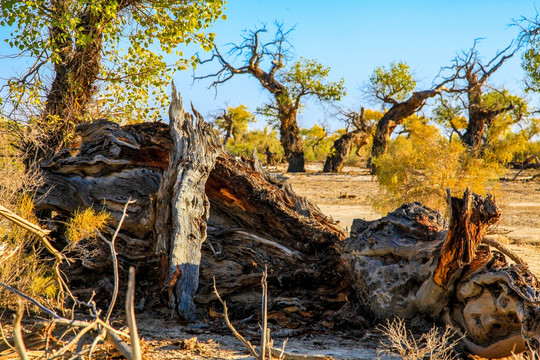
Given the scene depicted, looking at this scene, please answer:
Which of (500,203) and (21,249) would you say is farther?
(500,203)

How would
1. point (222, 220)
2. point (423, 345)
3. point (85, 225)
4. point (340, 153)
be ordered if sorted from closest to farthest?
point (423, 345) < point (85, 225) < point (222, 220) < point (340, 153)

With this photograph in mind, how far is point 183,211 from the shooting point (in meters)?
5.10

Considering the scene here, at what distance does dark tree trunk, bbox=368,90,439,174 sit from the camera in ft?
84.2

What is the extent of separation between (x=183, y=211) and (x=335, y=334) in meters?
1.94

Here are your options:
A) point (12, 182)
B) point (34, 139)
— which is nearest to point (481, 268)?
point (12, 182)

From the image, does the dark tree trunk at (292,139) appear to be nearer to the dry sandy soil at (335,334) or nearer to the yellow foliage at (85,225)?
the dry sandy soil at (335,334)

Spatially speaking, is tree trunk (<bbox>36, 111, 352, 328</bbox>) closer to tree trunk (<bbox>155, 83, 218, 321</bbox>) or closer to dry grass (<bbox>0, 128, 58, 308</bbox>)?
dry grass (<bbox>0, 128, 58, 308</bbox>)

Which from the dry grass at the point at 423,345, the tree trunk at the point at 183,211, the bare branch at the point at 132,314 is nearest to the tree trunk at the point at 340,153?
the tree trunk at the point at 183,211

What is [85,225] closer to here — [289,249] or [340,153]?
[289,249]

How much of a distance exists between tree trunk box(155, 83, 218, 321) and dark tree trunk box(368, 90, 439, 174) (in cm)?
Result: 2078

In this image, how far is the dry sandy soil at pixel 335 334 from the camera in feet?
13.4

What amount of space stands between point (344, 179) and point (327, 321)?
1751 cm

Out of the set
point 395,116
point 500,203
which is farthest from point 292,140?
point 500,203

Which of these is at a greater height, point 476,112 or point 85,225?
point 476,112
